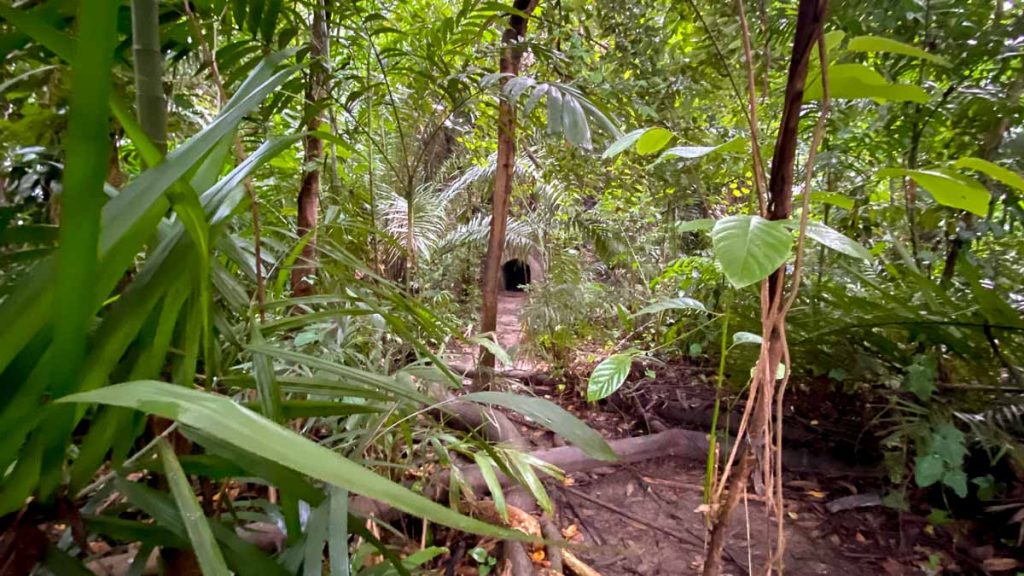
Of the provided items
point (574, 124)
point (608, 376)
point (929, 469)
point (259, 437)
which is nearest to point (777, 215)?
point (259, 437)

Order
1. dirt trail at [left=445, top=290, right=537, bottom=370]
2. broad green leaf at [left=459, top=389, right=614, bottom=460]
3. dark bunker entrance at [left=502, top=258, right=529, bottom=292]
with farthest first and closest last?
1. dark bunker entrance at [left=502, top=258, right=529, bottom=292]
2. dirt trail at [left=445, top=290, right=537, bottom=370]
3. broad green leaf at [left=459, top=389, right=614, bottom=460]

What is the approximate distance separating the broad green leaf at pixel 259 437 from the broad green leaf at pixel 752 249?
23 centimetres

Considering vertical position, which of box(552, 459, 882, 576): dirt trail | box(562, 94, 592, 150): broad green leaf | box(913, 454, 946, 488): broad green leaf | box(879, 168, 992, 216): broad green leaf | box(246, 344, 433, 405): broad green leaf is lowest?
box(552, 459, 882, 576): dirt trail

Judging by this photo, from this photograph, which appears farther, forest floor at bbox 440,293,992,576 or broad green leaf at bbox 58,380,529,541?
forest floor at bbox 440,293,992,576

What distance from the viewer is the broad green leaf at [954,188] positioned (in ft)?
1.11

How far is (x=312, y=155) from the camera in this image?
114 centimetres

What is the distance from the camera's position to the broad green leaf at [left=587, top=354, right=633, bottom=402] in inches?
36.8

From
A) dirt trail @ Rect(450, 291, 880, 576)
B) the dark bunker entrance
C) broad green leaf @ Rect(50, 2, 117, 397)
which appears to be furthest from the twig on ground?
the dark bunker entrance

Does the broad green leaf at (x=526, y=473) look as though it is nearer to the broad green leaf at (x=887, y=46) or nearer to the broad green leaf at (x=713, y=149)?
the broad green leaf at (x=713, y=149)

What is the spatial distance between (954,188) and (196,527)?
0.56 metres

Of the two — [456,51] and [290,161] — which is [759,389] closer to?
[456,51]

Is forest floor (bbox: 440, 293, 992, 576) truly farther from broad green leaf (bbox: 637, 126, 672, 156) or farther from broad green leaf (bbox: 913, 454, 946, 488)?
broad green leaf (bbox: 637, 126, 672, 156)

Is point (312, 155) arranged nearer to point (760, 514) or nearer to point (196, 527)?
point (196, 527)

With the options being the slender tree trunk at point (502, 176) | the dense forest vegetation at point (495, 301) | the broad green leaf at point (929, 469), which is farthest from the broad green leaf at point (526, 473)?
the broad green leaf at point (929, 469)
